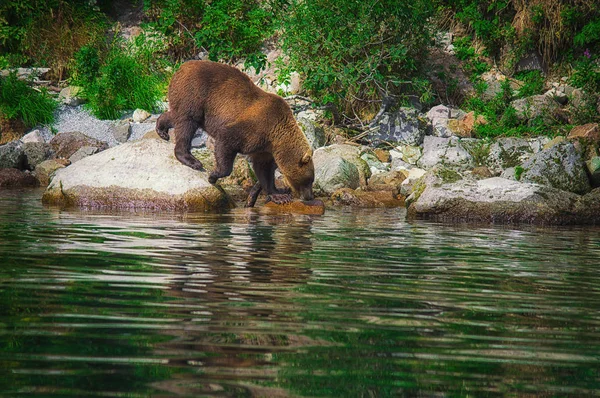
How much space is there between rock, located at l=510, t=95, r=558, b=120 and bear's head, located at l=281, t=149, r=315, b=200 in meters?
8.81

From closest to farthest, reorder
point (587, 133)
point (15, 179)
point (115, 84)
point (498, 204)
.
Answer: point (498, 204)
point (15, 179)
point (587, 133)
point (115, 84)

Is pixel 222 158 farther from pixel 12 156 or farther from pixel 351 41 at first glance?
pixel 351 41

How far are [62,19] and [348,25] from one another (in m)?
8.88

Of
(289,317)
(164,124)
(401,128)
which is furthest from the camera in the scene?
(401,128)

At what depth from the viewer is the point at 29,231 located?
783 cm

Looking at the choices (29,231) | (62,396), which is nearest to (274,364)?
(62,396)

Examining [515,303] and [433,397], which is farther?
[515,303]

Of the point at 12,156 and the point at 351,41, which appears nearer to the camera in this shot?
the point at 12,156

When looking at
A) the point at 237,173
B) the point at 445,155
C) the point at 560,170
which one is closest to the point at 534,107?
the point at 445,155

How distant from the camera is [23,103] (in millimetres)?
20172

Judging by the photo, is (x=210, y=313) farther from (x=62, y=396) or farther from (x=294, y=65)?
(x=294, y=65)

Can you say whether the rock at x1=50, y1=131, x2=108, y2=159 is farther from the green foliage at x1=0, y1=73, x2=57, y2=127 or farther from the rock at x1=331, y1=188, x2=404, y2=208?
the rock at x1=331, y1=188, x2=404, y2=208

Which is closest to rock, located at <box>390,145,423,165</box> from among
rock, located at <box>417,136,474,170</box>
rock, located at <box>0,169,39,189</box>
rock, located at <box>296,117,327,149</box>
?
rock, located at <box>417,136,474,170</box>

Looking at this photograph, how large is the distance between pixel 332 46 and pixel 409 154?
2816 millimetres
